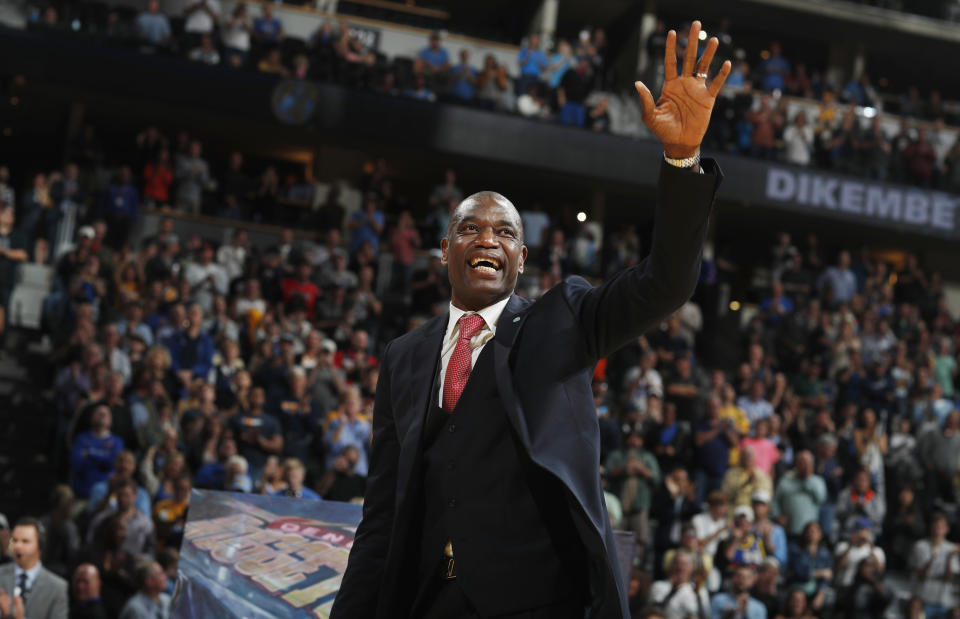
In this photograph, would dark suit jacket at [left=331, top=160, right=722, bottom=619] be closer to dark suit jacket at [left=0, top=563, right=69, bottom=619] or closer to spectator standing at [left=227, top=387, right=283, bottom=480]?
dark suit jacket at [left=0, top=563, right=69, bottom=619]

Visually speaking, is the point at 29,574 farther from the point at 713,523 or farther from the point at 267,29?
the point at 267,29

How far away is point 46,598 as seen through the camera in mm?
6793

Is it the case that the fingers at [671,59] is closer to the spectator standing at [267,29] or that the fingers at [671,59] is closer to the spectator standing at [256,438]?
the spectator standing at [256,438]

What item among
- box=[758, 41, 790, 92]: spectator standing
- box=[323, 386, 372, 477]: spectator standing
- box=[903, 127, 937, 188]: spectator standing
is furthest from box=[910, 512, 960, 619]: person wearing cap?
box=[758, 41, 790, 92]: spectator standing

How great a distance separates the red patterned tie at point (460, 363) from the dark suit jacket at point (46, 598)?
4740 mm

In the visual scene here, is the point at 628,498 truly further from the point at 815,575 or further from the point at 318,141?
the point at 318,141

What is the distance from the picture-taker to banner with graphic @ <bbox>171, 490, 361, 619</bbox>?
405 cm

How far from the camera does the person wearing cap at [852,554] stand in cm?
1083

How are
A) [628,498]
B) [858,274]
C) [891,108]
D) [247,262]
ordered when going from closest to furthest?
[628,498]
[247,262]
[858,274]
[891,108]

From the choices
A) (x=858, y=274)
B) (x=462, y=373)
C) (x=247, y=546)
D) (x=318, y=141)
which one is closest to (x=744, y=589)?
(x=247, y=546)

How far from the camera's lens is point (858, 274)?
18016 mm

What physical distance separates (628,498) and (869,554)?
2295 millimetres

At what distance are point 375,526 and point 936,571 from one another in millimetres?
9858

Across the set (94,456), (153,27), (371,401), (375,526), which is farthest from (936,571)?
(153,27)
